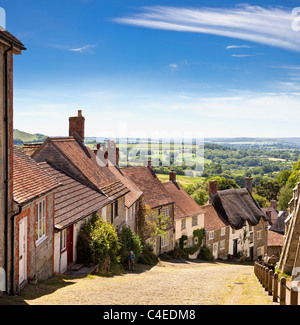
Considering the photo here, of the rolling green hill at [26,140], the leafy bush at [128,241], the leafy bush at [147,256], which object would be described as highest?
the rolling green hill at [26,140]

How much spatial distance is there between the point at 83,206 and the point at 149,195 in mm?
16590

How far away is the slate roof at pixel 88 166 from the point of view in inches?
867

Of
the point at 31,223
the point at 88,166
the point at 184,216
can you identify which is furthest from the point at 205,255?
the point at 31,223

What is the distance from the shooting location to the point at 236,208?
46000 mm

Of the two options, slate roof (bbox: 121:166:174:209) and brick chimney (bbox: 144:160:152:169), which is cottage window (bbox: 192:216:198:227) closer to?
slate roof (bbox: 121:166:174:209)

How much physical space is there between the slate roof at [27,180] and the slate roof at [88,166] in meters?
6.94

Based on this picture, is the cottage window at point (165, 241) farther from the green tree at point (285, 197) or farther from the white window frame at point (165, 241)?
the green tree at point (285, 197)

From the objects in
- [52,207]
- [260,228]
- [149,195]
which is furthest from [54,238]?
[260,228]

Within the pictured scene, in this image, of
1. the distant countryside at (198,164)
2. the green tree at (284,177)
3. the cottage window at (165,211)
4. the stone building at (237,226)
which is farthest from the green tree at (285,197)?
the cottage window at (165,211)

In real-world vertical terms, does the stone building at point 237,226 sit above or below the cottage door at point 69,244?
below

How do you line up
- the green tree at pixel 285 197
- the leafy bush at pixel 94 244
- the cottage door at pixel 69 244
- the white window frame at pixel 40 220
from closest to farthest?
the white window frame at pixel 40 220 → the cottage door at pixel 69 244 → the leafy bush at pixel 94 244 → the green tree at pixel 285 197

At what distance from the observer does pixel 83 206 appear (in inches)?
726

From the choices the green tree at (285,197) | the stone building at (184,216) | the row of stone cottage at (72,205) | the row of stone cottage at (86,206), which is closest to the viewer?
the row of stone cottage at (72,205)
